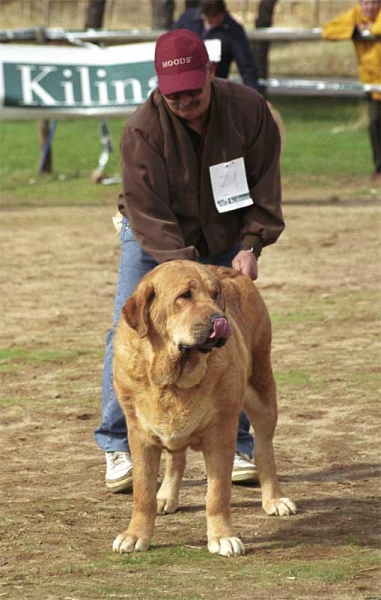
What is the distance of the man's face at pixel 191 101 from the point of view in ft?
19.4

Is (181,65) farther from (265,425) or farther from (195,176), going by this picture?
(265,425)

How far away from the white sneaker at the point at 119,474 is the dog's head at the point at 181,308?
4.06ft

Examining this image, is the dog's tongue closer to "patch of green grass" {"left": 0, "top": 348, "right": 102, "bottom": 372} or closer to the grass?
"patch of green grass" {"left": 0, "top": 348, "right": 102, "bottom": 372}

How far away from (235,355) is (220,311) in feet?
1.65

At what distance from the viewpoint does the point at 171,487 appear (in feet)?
20.1

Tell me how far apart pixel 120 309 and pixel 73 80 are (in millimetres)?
10739

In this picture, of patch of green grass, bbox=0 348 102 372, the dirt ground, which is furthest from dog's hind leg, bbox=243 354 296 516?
patch of green grass, bbox=0 348 102 372

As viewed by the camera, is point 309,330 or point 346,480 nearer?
point 346,480

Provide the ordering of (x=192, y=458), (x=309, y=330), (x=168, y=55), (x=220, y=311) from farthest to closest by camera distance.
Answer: (x=309, y=330), (x=192, y=458), (x=168, y=55), (x=220, y=311)

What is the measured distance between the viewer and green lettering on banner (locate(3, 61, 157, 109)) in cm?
1655

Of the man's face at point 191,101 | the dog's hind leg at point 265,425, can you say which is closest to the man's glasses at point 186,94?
the man's face at point 191,101

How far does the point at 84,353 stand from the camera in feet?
30.9

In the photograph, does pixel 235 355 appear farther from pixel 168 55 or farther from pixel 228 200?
pixel 168 55

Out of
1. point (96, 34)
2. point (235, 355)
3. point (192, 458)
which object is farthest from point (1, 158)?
point (235, 355)
